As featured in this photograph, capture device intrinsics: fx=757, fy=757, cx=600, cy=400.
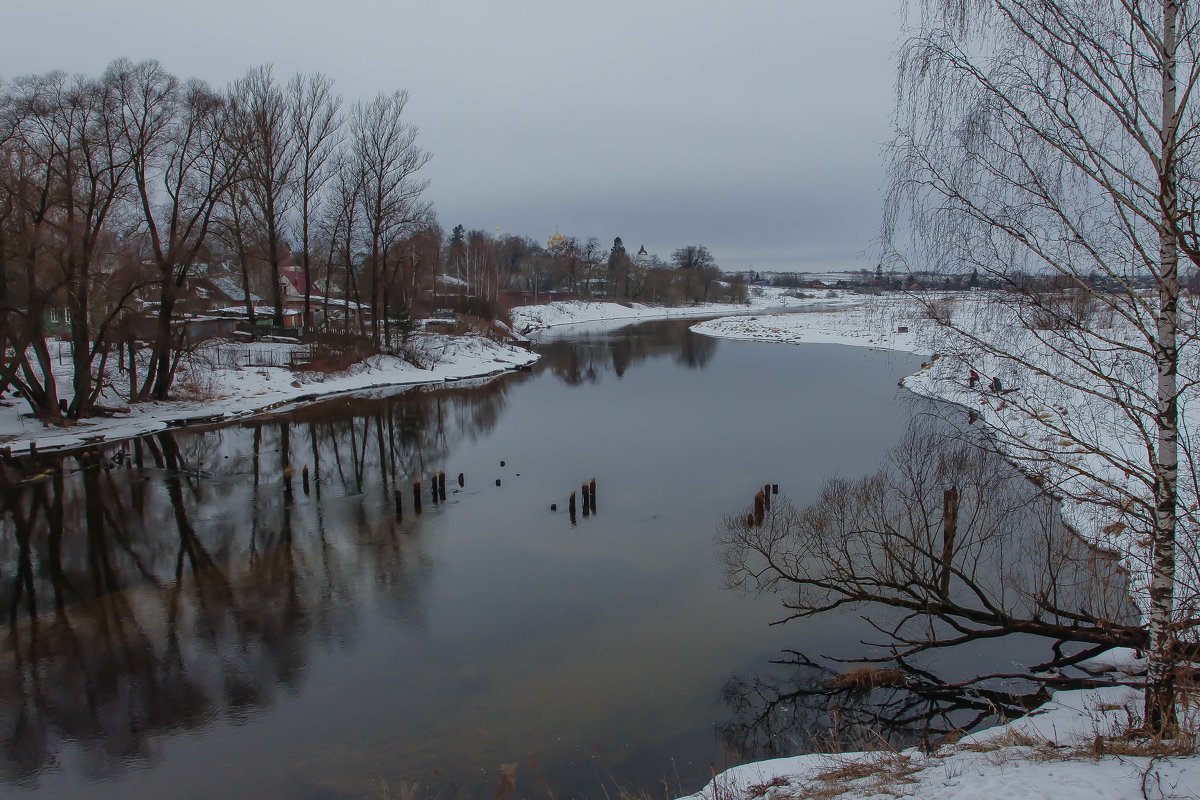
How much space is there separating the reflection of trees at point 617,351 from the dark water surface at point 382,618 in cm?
1741

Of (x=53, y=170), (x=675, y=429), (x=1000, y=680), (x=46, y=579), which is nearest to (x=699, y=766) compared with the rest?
(x=1000, y=680)

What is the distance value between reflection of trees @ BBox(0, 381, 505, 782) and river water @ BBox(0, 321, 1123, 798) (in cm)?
5

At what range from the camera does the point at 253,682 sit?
9219 mm

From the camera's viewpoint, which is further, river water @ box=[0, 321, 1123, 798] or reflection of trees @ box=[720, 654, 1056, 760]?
reflection of trees @ box=[720, 654, 1056, 760]

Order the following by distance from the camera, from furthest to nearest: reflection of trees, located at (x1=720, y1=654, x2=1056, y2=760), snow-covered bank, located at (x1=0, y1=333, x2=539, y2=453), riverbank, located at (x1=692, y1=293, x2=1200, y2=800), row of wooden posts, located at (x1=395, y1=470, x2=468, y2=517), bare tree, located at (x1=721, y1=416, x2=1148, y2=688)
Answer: snow-covered bank, located at (x1=0, y1=333, x2=539, y2=453) → row of wooden posts, located at (x1=395, y1=470, x2=468, y2=517) → bare tree, located at (x1=721, y1=416, x2=1148, y2=688) → reflection of trees, located at (x1=720, y1=654, x2=1056, y2=760) → riverbank, located at (x1=692, y1=293, x2=1200, y2=800)

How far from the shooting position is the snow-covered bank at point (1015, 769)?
448 cm

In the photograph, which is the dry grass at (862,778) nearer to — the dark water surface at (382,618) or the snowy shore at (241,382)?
the dark water surface at (382,618)

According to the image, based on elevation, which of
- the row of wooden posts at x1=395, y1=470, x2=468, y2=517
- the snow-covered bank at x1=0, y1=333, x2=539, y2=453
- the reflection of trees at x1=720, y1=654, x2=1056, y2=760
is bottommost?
the reflection of trees at x1=720, y1=654, x2=1056, y2=760

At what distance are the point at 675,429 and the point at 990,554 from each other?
12177 mm

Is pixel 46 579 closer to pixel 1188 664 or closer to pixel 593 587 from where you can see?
pixel 593 587

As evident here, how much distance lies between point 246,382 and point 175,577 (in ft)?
66.2

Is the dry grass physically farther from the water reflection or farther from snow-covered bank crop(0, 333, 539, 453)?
snow-covered bank crop(0, 333, 539, 453)

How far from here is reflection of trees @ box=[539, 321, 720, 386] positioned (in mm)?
40062

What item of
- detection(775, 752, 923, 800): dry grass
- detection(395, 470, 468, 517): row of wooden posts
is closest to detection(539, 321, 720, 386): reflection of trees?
detection(395, 470, 468, 517): row of wooden posts
